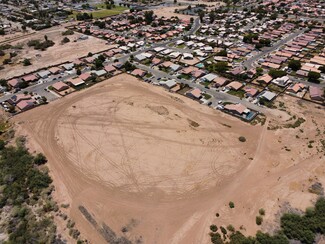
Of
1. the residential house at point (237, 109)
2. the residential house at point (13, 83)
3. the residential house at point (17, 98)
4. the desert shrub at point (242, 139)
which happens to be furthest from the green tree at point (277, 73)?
the residential house at point (13, 83)

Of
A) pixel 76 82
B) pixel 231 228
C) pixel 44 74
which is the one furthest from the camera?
pixel 44 74

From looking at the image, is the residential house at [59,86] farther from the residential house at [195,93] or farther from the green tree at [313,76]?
the green tree at [313,76]

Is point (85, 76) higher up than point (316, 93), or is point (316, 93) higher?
point (85, 76)

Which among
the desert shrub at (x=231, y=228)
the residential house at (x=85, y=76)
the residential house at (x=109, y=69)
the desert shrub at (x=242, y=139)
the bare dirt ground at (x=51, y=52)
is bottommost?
the bare dirt ground at (x=51, y=52)

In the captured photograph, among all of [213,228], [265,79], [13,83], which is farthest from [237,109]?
[13,83]

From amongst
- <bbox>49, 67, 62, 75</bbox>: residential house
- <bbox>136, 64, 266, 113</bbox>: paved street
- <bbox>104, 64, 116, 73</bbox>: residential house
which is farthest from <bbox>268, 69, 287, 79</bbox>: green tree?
<bbox>49, 67, 62, 75</bbox>: residential house

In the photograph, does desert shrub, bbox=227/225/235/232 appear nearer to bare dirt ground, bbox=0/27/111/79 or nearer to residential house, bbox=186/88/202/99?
residential house, bbox=186/88/202/99

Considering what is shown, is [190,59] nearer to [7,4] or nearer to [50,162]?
[50,162]

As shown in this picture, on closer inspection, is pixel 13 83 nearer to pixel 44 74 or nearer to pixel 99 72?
pixel 44 74
